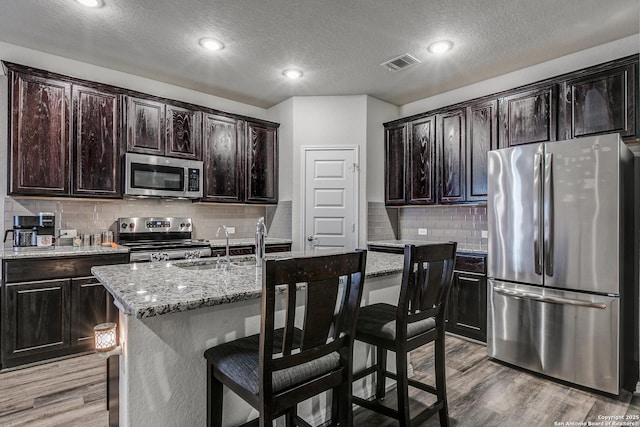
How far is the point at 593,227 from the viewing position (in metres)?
2.44

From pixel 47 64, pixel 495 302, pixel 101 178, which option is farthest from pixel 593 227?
pixel 47 64

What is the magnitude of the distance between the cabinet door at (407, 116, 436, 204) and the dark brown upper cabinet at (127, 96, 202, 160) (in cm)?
256

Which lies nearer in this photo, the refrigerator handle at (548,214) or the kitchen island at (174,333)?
the kitchen island at (174,333)

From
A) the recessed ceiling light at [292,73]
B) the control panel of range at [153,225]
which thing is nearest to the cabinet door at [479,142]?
the recessed ceiling light at [292,73]

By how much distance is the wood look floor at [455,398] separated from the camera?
82.4 inches

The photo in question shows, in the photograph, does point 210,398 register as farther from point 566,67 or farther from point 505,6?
point 566,67

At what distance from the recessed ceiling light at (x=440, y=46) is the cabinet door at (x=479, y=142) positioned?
0.77m

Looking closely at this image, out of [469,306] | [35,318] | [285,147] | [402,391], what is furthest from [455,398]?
[285,147]

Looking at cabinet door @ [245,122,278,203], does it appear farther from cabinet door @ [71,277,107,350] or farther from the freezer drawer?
the freezer drawer

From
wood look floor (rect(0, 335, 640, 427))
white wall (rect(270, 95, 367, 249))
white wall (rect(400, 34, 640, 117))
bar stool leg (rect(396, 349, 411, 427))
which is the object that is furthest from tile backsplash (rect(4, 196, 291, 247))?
bar stool leg (rect(396, 349, 411, 427))

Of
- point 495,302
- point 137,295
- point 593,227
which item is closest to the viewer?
point 137,295

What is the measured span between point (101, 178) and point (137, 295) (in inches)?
103

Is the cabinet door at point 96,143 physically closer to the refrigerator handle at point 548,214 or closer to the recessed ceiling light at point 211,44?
the recessed ceiling light at point 211,44

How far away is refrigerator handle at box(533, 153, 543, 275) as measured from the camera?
2682 mm
